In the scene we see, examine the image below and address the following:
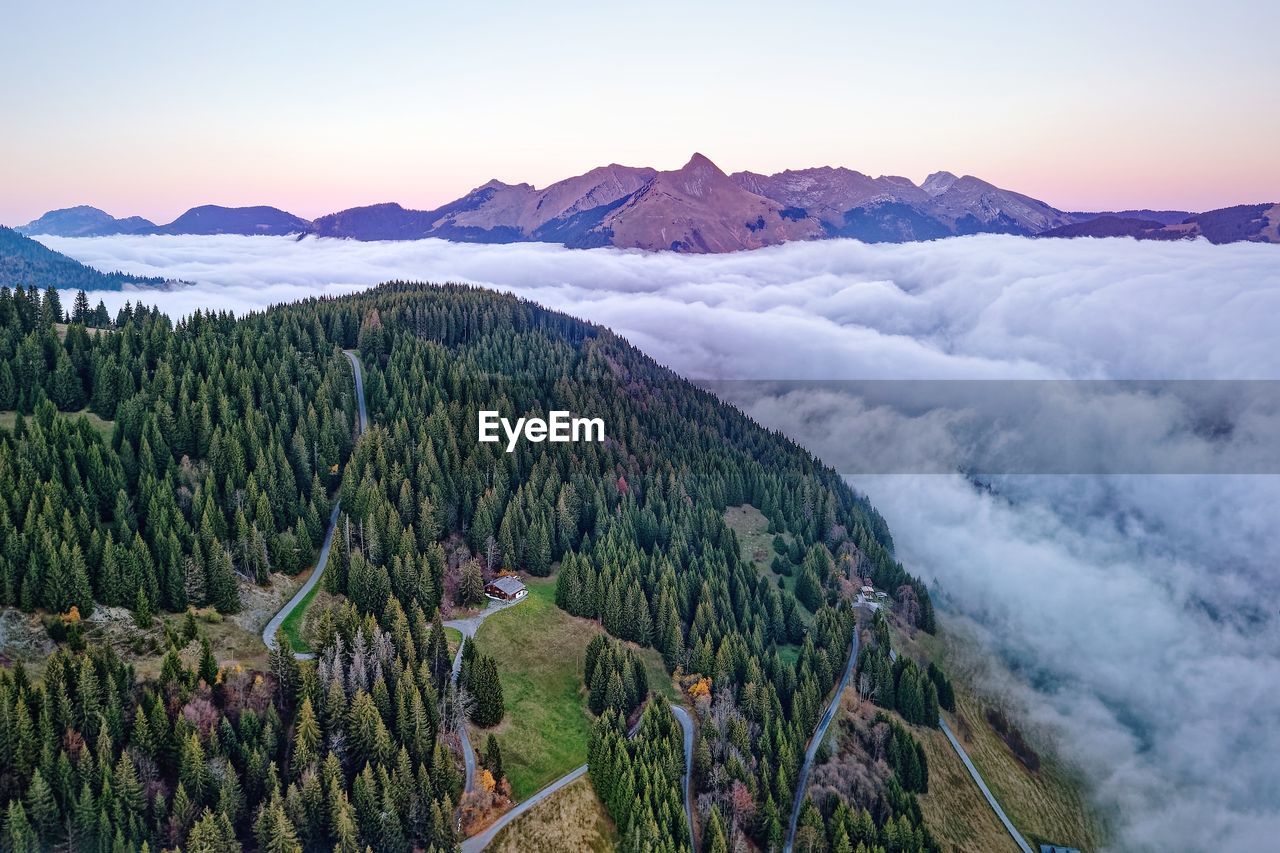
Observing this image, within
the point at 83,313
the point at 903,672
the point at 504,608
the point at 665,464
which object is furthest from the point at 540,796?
the point at 83,313

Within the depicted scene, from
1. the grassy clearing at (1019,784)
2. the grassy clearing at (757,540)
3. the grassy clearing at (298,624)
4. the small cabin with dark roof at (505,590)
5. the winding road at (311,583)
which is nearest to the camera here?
the winding road at (311,583)

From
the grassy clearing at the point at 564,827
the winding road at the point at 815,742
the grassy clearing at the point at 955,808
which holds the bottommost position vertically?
the grassy clearing at the point at 955,808

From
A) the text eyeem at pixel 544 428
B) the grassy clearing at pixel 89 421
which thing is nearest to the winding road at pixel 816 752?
the text eyeem at pixel 544 428

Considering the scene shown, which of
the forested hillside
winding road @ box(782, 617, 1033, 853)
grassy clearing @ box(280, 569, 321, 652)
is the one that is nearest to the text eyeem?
the forested hillside

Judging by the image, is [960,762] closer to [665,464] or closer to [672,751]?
[672,751]

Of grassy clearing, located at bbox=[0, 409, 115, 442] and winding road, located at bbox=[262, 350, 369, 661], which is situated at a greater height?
grassy clearing, located at bbox=[0, 409, 115, 442]

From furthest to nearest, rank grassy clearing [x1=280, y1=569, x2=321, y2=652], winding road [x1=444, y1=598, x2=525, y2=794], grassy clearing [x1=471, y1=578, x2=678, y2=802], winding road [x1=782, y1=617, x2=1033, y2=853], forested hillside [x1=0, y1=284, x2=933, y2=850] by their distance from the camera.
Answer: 1. winding road [x1=782, y1=617, x2=1033, y2=853]
2. grassy clearing [x1=280, y1=569, x2=321, y2=652]
3. grassy clearing [x1=471, y1=578, x2=678, y2=802]
4. winding road [x1=444, y1=598, x2=525, y2=794]
5. forested hillside [x1=0, y1=284, x2=933, y2=850]

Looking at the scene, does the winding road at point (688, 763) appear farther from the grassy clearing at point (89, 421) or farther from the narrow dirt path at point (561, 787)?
the grassy clearing at point (89, 421)

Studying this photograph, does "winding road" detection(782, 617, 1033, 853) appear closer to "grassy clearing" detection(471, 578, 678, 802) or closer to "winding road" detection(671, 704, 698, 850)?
"winding road" detection(671, 704, 698, 850)
